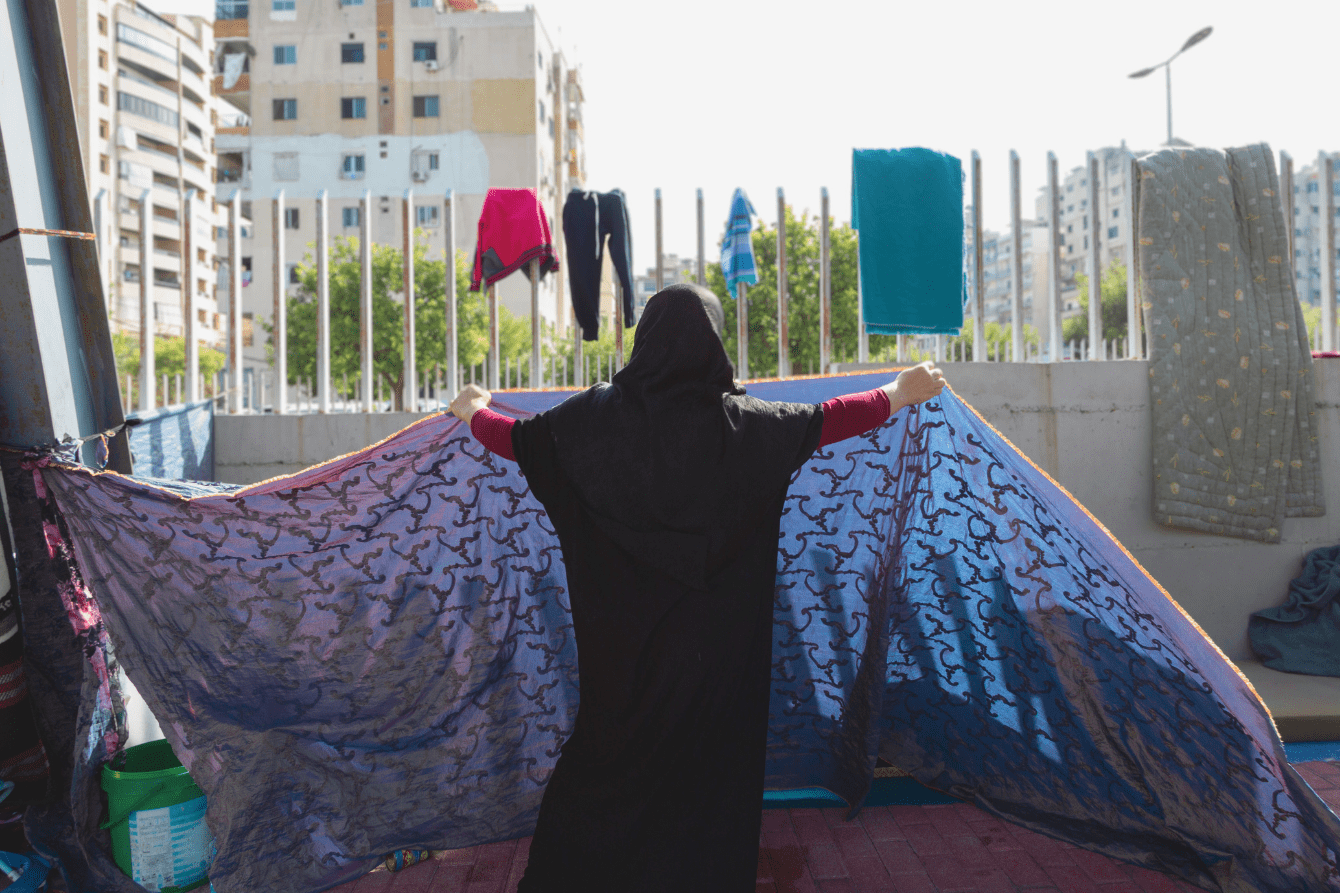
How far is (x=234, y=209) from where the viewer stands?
183 inches

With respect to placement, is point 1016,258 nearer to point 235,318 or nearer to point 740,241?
point 740,241

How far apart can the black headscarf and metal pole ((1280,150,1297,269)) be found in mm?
4046

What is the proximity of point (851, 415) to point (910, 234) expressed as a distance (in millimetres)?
2914

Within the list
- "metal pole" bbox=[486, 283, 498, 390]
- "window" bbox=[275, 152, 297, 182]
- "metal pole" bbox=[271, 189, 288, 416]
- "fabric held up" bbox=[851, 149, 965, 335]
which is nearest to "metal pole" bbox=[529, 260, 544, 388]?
"metal pole" bbox=[486, 283, 498, 390]

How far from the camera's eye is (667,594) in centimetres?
184

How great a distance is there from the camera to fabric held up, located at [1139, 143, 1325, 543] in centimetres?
429

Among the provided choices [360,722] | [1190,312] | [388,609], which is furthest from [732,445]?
[1190,312]

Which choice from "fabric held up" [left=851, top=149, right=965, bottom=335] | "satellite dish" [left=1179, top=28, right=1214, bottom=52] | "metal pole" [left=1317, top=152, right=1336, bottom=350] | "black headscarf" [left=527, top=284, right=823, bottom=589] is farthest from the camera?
"satellite dish" [left=1179, top=28, right=1214, bottom=52]

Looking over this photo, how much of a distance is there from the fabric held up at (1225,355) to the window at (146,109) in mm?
48398

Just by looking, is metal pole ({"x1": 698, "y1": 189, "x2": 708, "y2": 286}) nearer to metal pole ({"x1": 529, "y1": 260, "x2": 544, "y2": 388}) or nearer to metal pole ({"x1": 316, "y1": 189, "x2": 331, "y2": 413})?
metal pole ({"x1": 529, "y1": 260, "x2": 544, "y2": 388})

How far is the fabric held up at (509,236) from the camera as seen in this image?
5.26m

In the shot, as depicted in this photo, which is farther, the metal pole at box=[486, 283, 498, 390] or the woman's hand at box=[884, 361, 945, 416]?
the metal pole at box=[486, 283, 498, 390]

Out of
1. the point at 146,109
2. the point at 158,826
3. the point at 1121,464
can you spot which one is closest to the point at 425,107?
the point at 146,109

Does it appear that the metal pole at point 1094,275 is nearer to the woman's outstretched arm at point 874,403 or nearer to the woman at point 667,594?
the woman's outstretched arm at point 874,403
